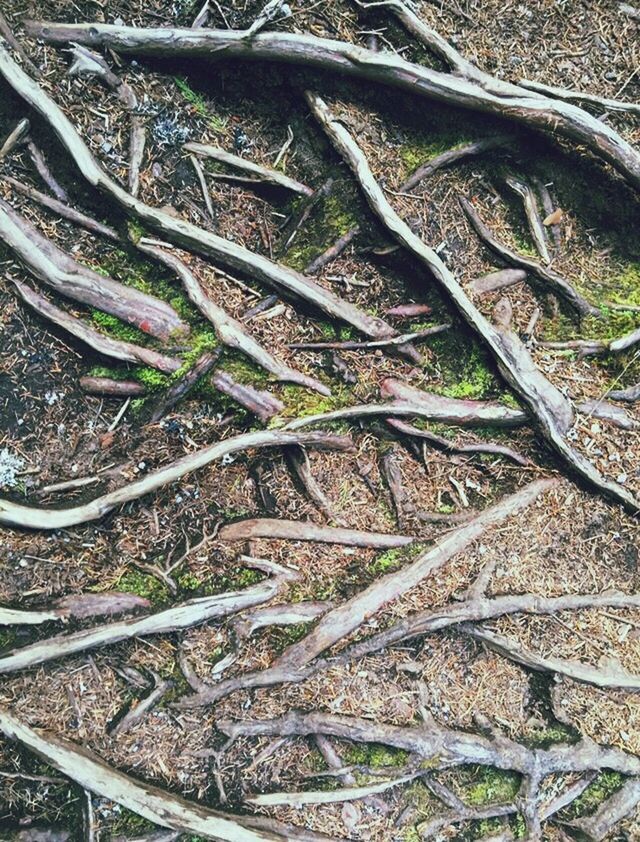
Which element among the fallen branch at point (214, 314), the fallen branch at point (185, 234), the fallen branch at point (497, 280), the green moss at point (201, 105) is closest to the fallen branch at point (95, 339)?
the fallen branch at point (214, 314)

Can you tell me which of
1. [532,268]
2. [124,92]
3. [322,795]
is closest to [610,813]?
[322,795]

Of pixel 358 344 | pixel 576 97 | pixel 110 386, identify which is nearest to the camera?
pixel 110 386

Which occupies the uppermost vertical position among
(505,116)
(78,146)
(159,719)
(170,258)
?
(505,116)

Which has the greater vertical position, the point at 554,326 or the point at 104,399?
the point at 554,326

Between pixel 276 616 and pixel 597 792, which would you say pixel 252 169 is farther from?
pixel 597 792

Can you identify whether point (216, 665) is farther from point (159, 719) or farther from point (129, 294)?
point (129, 294)

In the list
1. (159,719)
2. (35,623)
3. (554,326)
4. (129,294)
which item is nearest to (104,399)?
(129,294)

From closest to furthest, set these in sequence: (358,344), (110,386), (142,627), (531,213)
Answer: (142,627) < (110,386) < (358,344) < (531,213)

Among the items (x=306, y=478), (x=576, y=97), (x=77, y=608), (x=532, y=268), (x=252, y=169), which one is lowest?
(x=77, y=608)

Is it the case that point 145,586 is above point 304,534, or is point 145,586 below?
below
